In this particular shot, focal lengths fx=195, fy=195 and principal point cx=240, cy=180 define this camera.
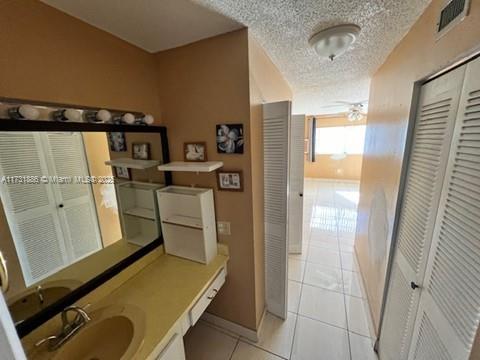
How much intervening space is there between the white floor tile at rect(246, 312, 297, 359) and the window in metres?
6.14

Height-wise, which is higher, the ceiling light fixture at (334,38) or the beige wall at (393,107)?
the ceiling light fixture at (334,38)

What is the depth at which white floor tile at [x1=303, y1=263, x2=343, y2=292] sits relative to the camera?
227cm

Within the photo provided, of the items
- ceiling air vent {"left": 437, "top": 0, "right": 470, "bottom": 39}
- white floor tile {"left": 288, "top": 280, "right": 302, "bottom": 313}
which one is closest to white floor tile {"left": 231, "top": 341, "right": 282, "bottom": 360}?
white floor tile {"left": 288, "top": 280, "right": 302, "bottom": 313}

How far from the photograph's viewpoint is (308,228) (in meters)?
3.65

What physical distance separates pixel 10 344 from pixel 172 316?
0.89 metres

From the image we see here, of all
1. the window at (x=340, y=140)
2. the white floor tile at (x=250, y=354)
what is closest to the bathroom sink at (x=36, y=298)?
the white floor tile at (x=250, y=354)

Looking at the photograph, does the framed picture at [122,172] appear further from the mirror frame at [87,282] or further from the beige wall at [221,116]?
the beige wall at [221,116]

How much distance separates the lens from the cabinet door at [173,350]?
101cm

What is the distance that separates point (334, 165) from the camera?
698cm

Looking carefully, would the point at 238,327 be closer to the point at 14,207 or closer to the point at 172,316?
the point at 172,316

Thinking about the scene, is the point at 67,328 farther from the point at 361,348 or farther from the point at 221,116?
the point at 361,348

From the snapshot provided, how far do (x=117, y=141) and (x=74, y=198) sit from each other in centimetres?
43

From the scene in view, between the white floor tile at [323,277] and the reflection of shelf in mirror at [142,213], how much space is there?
6.32ft

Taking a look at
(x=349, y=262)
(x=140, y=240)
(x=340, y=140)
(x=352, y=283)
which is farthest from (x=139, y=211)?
(x=340, y=140)
